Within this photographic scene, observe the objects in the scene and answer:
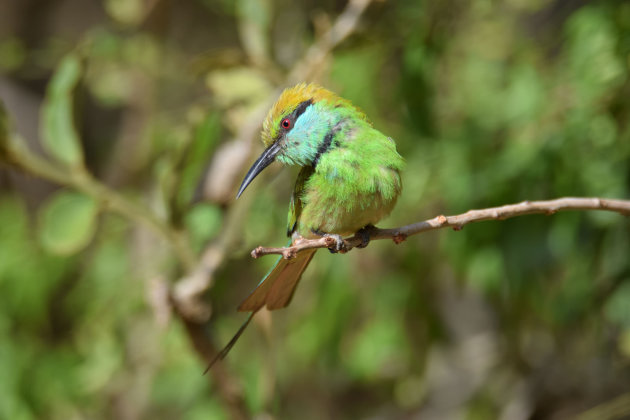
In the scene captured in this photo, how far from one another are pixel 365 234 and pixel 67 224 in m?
0.90

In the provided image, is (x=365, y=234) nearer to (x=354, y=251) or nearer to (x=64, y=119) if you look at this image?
(x=64, y=119)

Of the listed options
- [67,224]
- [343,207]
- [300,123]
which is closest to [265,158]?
[300,123]

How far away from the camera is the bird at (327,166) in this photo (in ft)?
4.65

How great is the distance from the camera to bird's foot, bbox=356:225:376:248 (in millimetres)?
1445

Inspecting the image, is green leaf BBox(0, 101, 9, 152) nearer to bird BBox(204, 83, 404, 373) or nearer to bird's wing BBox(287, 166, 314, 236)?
bird BBox(204, 83, 404, 373)

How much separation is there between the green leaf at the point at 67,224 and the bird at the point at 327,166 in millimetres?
587

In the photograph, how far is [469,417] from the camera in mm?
2727

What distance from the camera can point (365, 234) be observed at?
1.47 metres

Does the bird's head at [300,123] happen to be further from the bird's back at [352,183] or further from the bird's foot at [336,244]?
the bird's foot at [336,244]

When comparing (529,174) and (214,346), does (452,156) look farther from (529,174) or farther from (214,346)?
(214,346)

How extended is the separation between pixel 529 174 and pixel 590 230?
0.77ft

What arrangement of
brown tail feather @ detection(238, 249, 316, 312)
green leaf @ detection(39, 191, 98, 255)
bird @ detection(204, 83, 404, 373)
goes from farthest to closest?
green leaf @ detection(39, 191, 98, 255)
bird @ detection(204, 83, 404, 373)
brown tail feather @ detection(238, 249, 316, 312)

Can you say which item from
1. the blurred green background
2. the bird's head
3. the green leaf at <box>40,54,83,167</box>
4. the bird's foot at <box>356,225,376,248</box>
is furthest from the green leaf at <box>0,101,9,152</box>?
the bird's foot at <box>356,225,376,248</box>

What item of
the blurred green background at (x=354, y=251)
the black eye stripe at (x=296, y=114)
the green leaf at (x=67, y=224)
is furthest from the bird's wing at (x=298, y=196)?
the green leaf at (x=67, y=224)
